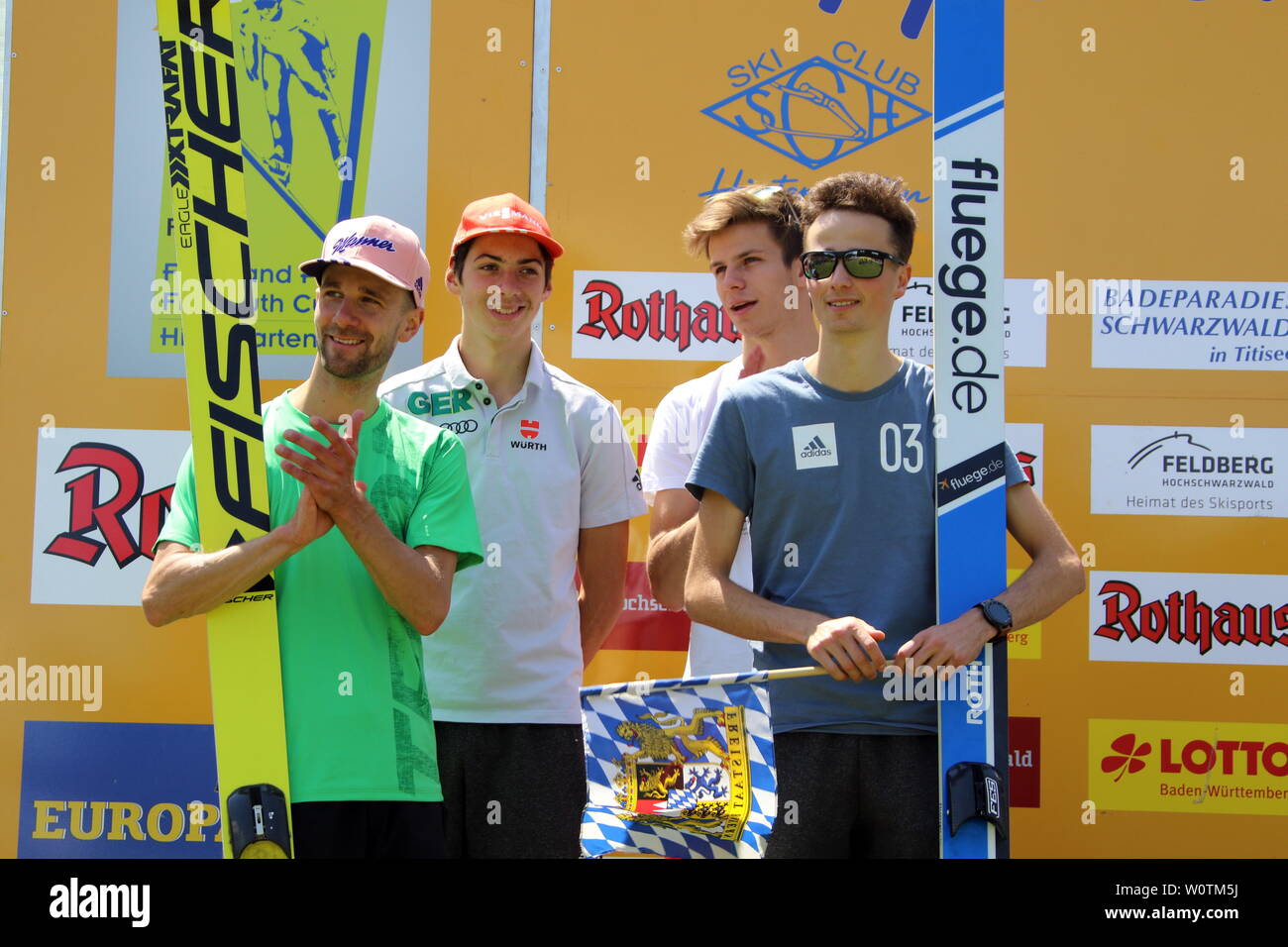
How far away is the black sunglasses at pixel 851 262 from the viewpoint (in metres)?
2.52

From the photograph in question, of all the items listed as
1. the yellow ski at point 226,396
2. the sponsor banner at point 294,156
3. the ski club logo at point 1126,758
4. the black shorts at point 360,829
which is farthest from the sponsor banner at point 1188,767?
the yellow ski at point 226,396

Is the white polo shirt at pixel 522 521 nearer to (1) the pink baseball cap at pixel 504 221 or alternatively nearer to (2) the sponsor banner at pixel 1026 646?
(1) the pink baseball cap at pixel 504 221

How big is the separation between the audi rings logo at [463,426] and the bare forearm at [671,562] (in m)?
0.56

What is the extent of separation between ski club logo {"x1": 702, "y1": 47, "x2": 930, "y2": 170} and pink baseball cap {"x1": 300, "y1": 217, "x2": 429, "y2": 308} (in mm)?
1687

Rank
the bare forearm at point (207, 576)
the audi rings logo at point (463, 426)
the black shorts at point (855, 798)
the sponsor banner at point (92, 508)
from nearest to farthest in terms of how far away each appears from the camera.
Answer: the bare forearm at point (207, 576), the black shorts at point (855, 798), the audi rings logo at point (463, 426), the sponsor banner at point (92, 508)

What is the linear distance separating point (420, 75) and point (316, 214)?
1.84 feet

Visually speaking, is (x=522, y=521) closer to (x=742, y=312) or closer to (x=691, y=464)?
(x=691, y=464)

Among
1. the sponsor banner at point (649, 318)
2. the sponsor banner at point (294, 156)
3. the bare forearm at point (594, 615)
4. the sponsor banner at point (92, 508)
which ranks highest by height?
the sponsor banner at point (294, 156)

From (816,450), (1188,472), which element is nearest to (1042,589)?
(816,450)

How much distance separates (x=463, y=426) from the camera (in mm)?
3191

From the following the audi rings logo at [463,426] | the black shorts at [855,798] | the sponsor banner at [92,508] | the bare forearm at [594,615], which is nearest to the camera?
the black shorts at [855,798]

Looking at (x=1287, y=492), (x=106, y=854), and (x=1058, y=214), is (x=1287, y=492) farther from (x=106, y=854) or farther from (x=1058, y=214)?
(x=106, y=854)

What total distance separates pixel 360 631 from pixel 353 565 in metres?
0.13
